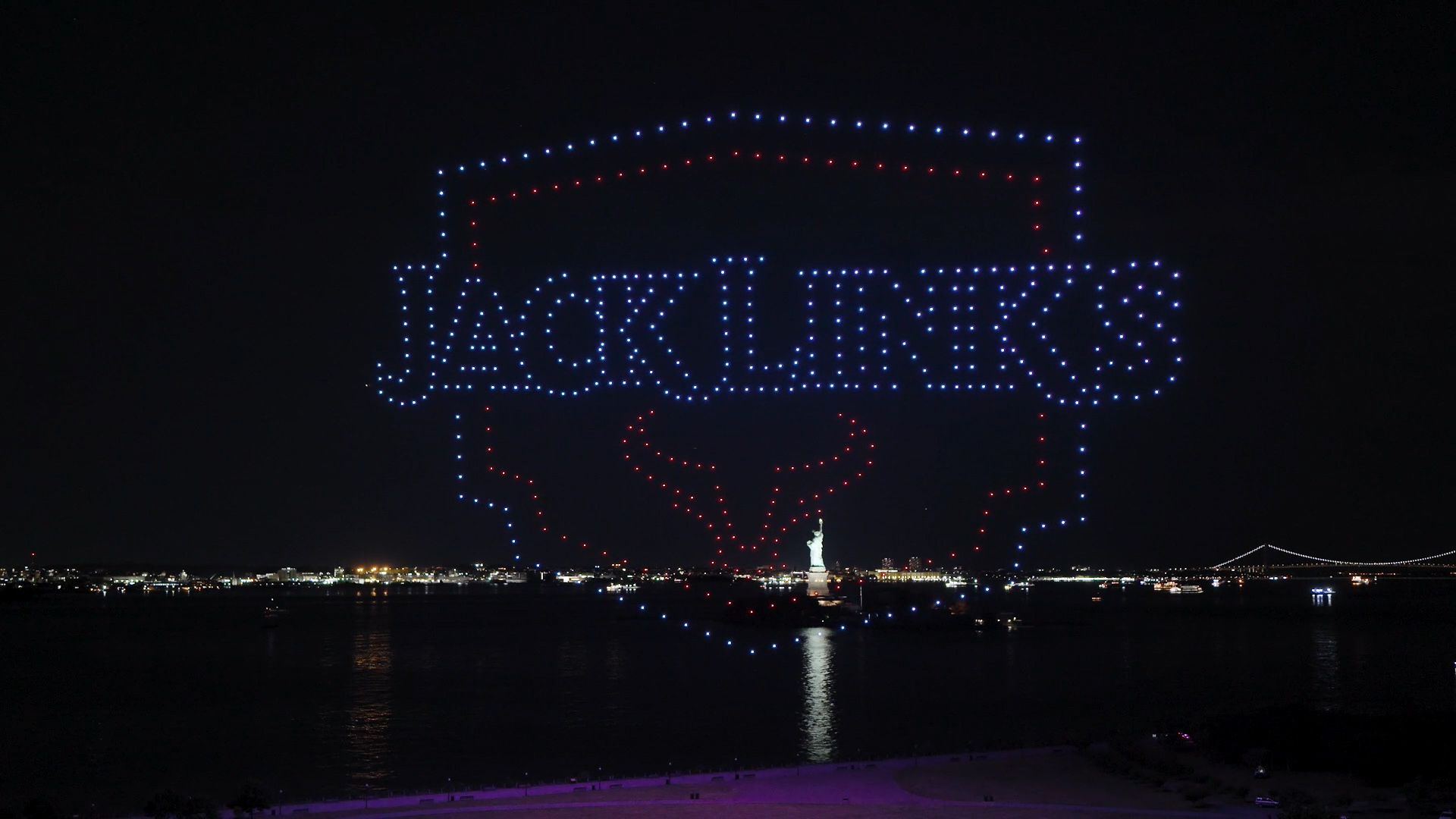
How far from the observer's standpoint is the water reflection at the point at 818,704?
30.1 meters

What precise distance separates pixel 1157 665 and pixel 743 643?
872 inches

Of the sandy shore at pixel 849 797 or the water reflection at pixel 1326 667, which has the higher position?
the sandy shore at pixel 849 797

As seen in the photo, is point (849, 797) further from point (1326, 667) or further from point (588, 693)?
point (1326, 667)

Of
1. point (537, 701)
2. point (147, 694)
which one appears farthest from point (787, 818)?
point (147, 694)

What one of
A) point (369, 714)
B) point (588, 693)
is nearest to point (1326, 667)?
point (588, 693)

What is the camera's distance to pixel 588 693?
141ft

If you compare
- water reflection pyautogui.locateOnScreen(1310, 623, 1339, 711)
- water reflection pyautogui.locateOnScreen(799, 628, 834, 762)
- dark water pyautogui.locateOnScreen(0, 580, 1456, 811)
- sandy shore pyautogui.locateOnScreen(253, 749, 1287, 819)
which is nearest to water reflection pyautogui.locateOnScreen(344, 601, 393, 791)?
dark water pyautogui.locateOnScreen(0, 580, 1456, 811)

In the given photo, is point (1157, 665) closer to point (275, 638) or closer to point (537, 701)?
point (537, 701)

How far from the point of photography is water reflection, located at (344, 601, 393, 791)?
27.9 meters

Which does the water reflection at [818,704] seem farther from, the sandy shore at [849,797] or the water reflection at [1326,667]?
the water reflection at [1326,667]

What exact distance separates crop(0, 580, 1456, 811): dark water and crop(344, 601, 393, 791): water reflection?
0.54 ft

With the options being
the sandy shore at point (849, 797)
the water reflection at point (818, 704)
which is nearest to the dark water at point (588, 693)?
the water reflection at point (818, 704)

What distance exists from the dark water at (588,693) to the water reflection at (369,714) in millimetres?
164

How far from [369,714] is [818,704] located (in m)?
13.5
